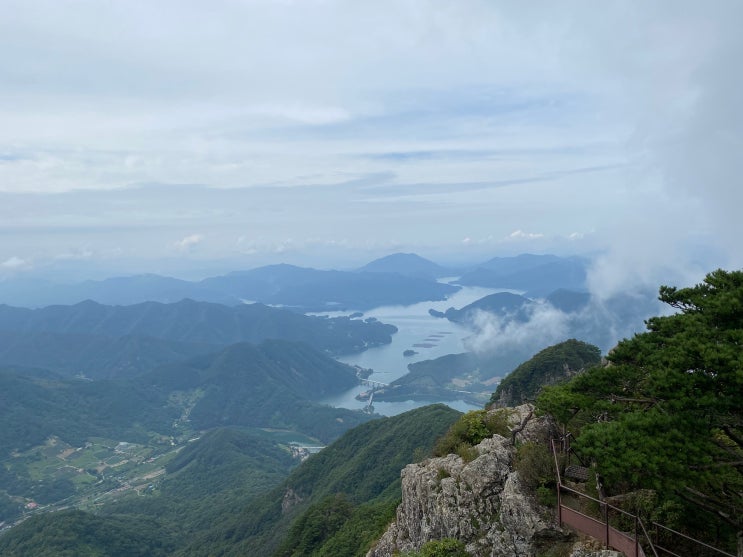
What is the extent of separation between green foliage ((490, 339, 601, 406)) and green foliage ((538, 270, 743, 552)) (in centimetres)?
5480

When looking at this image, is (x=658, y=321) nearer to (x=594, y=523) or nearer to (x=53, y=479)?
(x=594, y=523)

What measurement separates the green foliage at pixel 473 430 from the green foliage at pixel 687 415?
949 centimetres

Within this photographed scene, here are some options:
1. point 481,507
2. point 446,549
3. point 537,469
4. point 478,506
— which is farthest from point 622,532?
point 446,549

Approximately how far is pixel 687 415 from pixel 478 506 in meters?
9.40

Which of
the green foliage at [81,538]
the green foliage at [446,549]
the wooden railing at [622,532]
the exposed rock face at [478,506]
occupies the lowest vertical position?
the green foliage at [81,538]

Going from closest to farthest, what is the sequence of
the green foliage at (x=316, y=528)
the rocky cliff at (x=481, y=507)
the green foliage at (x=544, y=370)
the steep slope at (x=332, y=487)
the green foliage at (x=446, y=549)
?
the rocky cliff at (x=481, y=507) → the green foliage at (x=446, y=549) → the green foliage at (x=316, y=528) → the steep slope at (x=332, y=487) → the green foliage at (x=544, y=370)

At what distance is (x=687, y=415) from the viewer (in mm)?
10328

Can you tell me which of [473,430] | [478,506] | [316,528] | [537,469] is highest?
[537,469]

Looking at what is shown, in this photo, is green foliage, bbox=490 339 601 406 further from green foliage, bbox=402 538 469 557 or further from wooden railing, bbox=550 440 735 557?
wooden railing, bbox=550 440 735 557

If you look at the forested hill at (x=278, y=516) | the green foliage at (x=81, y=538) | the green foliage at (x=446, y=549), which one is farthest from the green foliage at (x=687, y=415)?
the green foliage at (x=81, y=538)

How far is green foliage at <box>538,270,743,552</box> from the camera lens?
9883 mm

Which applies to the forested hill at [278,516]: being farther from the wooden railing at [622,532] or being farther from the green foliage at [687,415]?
the green foliage at [687,415]

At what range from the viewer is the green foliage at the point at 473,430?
2178 centimetres

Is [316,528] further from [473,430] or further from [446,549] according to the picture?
[446,549]
